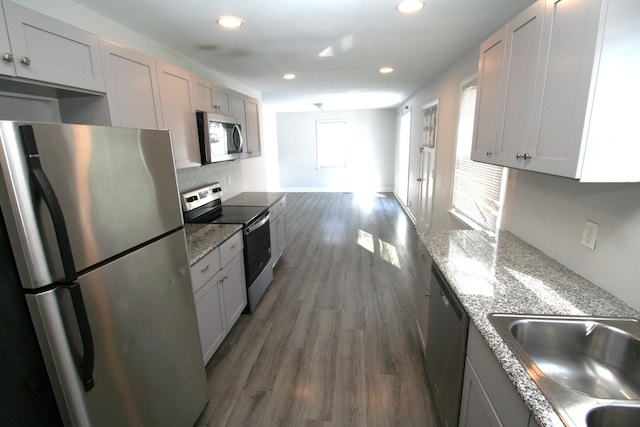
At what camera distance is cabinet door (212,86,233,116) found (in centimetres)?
296

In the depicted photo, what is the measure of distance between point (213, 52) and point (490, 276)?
3.03 metres

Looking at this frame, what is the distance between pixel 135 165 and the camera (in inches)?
47.9

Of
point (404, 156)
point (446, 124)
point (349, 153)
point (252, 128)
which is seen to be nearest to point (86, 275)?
point (252, 128)

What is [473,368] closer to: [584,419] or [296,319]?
[584,419]

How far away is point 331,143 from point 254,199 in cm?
580

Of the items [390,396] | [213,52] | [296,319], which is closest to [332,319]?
[296,319]

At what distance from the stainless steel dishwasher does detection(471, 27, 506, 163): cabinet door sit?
0.83m

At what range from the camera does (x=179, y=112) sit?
2.35 meters

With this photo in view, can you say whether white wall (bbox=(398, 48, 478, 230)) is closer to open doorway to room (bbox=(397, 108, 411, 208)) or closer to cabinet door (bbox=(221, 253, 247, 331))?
open doorway to room (bbox=(397, 108, 411, 208))

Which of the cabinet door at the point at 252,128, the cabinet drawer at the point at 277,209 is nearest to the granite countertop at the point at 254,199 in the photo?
the cabinet drawer at the point at 277,209

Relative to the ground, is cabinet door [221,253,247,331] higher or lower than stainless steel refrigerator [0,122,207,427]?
lower

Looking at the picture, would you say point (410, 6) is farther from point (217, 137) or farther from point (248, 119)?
point (248, 119)

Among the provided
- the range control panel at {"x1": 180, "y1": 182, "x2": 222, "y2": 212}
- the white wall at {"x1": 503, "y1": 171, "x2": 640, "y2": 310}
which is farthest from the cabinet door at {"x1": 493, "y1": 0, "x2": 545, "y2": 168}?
the range control panel at {"x1": 180, "y1": 182, "x2": 222, "y2": 212}

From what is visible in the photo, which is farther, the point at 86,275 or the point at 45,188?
the point at 86,275
